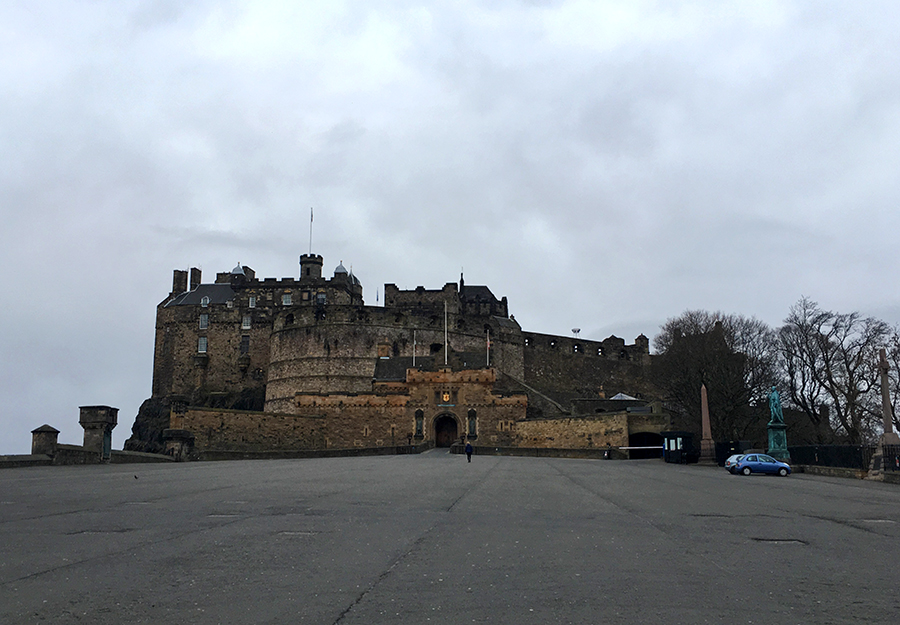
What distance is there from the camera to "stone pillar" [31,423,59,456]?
65.1 ft

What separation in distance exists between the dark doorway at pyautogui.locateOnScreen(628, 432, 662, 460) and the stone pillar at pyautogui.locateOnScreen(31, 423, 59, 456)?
88.6ft

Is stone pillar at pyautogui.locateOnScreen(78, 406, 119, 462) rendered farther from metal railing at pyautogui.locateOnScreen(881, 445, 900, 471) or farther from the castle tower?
the castle tower

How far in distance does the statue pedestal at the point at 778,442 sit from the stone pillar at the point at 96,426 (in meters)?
19.4

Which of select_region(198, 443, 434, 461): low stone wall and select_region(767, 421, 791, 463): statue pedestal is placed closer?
select_region(767, 421, 791, 463): statue pedestal

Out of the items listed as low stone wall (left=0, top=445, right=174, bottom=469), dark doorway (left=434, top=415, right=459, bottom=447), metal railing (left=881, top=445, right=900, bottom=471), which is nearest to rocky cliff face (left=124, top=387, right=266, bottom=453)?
dark doorway (left=434, top=415, right=459, bottom=447)

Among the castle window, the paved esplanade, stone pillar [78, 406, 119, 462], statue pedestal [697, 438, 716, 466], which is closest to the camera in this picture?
the paved esplanade

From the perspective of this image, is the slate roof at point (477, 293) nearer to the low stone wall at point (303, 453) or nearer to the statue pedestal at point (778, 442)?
the low stone wall at point (303, 453)

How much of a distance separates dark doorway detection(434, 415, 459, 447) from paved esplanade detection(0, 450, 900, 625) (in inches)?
1480

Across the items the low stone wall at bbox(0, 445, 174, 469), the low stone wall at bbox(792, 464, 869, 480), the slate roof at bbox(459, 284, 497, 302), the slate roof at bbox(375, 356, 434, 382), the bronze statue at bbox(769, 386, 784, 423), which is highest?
the slate roof at bbox(459, 284, 497, 302)

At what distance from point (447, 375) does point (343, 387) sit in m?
10.1

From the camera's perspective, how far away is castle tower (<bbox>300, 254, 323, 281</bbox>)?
214 ft

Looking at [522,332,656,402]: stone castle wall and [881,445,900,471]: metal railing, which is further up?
[522,332,656,402]: stone castle wall

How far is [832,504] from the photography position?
36.6 feet

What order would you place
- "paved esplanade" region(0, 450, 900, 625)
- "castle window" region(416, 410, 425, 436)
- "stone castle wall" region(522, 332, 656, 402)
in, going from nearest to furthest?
"paved esplanade" region(0, 450, 900, 625)
"castle window" region(416, 410, 425, 436)
"stone castle wall" region(522, 332, 656, 402)
